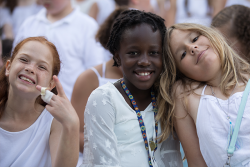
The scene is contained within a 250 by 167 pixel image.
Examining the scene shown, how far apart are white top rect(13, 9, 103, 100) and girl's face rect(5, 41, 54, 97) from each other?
1500 millimetres

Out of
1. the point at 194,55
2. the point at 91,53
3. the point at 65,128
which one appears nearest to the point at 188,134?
the point at 194,55

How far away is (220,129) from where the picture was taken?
1.86 meters

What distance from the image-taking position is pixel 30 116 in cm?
207

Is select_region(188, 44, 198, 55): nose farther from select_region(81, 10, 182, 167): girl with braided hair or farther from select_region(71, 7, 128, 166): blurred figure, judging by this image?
select_region(71, 7, 128, 166): blurred figure

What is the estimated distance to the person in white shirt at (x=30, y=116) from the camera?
1.91 metres

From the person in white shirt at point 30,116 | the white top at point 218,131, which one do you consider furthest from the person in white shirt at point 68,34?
the white top at point 218,131

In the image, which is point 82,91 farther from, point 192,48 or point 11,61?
point 192,48

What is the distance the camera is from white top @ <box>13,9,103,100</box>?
361 centimetres

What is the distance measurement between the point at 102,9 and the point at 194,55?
3.22 metres

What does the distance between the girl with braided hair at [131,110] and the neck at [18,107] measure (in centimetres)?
47

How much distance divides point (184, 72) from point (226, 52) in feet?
1.16

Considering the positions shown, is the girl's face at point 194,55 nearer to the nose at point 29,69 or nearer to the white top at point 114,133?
the white top at point 114,133

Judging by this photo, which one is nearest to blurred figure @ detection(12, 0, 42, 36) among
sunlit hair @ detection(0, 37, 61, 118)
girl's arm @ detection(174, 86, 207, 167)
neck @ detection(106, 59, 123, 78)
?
neck @ detection(106, 59, 123, 78)

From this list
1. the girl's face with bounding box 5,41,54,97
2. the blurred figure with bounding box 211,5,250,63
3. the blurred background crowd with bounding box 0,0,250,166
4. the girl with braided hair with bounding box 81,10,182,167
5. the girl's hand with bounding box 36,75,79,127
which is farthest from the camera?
the blurred background crowd with bounding box 0,0,250,166
